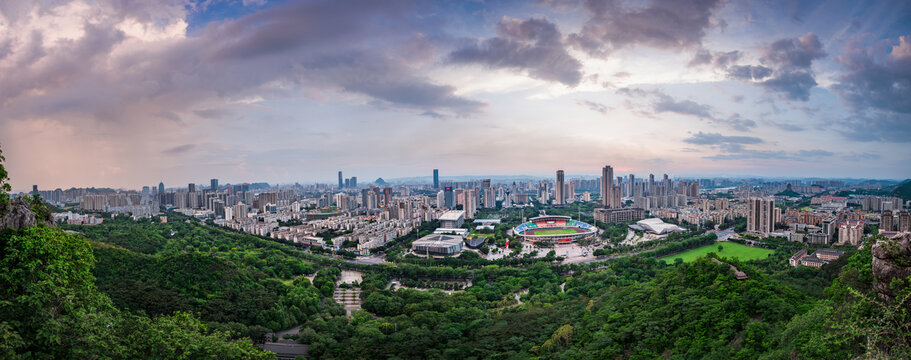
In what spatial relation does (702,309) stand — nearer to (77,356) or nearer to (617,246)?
(77,356)

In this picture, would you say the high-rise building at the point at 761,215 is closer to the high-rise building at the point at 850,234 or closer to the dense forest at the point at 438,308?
the high-rise building at the point at 850,234

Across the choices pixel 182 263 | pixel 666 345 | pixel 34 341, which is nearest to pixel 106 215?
pixel 182 263

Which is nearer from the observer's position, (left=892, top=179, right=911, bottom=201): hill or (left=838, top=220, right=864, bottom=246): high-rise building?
(left=838, top=220, right=864, bottom=246): high-rise building

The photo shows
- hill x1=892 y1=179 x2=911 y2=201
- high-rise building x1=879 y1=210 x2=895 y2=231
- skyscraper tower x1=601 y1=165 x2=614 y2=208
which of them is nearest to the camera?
high-rise building x1=879 y1=210 x2=895 y2=231

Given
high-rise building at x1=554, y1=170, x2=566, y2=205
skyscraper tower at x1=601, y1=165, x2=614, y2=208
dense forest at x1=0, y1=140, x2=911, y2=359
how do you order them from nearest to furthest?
dense forest at x1=0, y1=140, x2=911, y2=359, skyscraper tower at x1=601, y1=165, x2=614, y2=208, high-rise building at x1=554, y1=170, x2=566, y2=205

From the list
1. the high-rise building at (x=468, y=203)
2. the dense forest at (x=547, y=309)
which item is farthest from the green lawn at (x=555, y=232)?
the dense forest at (x=547, y=309)

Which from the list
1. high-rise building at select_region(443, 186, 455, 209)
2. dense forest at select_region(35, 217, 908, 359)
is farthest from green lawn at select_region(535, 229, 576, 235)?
high-rise building at select_region(443, 186, 455, 209)

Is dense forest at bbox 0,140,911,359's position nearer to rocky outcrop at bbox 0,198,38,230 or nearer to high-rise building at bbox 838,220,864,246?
rocky outcrop at bbox 0,198,38,230

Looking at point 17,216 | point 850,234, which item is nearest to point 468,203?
point 850,234

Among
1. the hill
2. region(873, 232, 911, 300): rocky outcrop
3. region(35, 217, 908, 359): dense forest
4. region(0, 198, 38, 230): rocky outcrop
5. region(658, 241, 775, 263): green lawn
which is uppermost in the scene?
region(0, 198, 38, 230): rocky outcrop
